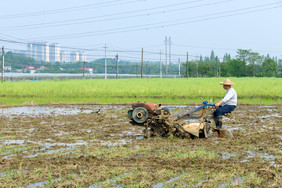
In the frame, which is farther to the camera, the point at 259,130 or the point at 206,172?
the point at 259,130

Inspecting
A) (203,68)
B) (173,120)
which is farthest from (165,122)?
(203,68)

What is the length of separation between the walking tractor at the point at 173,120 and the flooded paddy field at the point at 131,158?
0.21 m

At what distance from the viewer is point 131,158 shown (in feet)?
21.5

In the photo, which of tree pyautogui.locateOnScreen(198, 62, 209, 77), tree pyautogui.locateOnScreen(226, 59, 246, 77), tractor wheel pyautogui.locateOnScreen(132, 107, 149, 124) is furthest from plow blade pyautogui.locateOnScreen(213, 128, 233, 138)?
tree pyautogui.locateOnScreen(198, 62, 209, 77)

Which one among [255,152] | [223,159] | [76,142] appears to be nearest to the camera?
[223,159]

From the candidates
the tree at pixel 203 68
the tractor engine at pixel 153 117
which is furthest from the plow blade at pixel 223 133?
the tree at pixel 203 68

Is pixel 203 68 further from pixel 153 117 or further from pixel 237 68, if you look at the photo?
pixel 153 117

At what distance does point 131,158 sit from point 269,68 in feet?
249

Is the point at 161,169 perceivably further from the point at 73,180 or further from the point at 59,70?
the point at 59,70

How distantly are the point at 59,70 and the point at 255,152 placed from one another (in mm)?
100747

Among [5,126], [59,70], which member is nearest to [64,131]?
[5,126]

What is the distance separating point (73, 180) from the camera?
17.2 feet

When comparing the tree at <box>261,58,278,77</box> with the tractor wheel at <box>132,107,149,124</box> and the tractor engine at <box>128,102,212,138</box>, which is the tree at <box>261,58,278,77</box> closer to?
the tractor engine at <box>128,102,212,138</box>

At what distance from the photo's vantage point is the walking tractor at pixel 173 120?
848 cm
